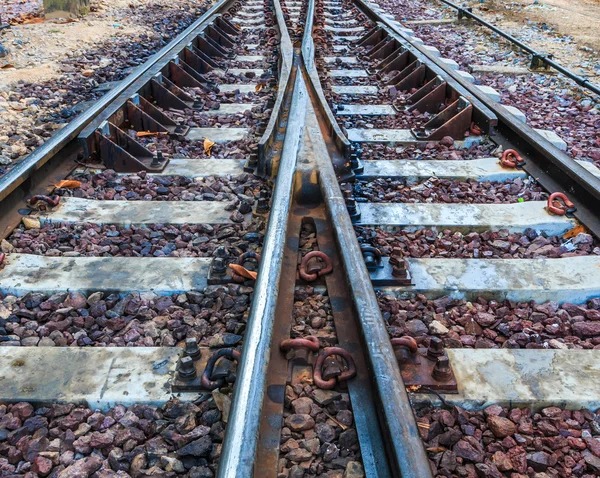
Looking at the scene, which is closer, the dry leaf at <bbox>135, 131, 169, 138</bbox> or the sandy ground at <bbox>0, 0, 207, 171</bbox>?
the dry leaf at <bbox>135, 131, 169, 138</bbox>

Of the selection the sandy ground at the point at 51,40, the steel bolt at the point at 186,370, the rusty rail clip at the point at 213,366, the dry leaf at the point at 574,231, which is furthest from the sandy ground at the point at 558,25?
the steel bolt at the point at 186,370

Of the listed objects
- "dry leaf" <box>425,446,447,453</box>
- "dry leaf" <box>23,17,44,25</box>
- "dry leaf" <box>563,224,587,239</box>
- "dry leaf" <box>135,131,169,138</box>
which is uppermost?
"dry leaf" <box>563,224,587,239</box>

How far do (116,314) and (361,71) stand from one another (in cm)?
456

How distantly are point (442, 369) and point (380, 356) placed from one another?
1.18 feet

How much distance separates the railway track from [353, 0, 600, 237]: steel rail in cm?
2

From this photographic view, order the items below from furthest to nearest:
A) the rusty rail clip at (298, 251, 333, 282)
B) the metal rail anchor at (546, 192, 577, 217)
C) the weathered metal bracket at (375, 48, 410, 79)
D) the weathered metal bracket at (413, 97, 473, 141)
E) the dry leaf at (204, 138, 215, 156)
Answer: the weathered metal bracket at (375, 48, 410, 79)
the weathered metal bracket at (413, 97, 473, 141)
the dry leaf at (204, 138, 215, 156)
the metal rail anchor at (546, 192, 577, 217)
the rusty rail clip at (298, 251, 333, 282)

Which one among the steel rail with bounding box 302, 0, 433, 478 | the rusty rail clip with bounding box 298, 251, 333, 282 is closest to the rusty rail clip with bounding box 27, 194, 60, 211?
the steel rail with bounding box 302, 0, 433, 478

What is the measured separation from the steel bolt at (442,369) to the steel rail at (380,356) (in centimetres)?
26

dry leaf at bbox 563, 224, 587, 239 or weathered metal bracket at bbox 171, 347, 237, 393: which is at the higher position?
dry leaf at bbox 563, 224, 587, 239

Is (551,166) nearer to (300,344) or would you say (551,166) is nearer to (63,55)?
(300,344)

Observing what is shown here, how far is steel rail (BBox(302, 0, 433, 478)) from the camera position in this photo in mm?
1456

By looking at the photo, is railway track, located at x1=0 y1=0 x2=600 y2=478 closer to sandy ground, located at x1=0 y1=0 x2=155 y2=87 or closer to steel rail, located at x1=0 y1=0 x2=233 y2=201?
steel rail, located at x1=0 y1=0 x2=233 y2=201

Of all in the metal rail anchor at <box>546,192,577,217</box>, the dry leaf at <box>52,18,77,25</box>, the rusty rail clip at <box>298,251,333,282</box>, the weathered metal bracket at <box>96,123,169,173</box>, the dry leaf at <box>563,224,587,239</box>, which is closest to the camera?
the rusty rail clip at <box>298,251,333,282</box>

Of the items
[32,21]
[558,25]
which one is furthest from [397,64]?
[32,21]
